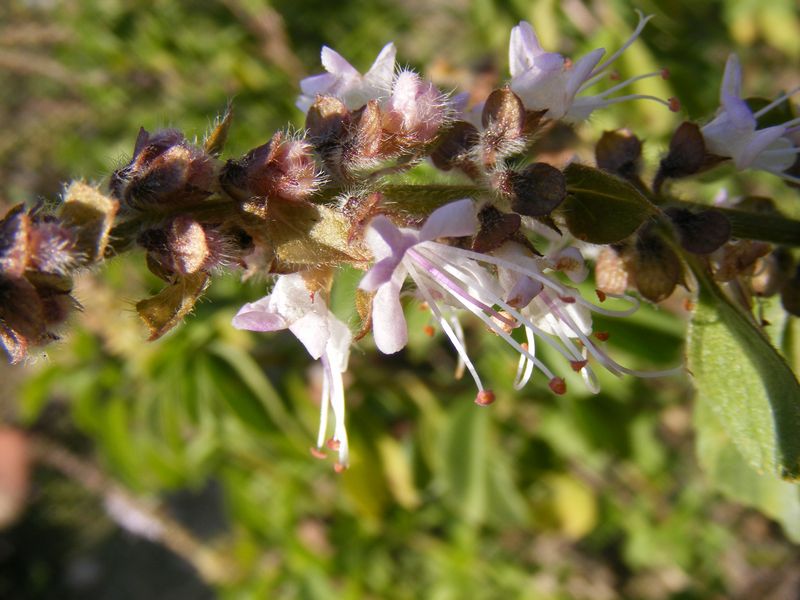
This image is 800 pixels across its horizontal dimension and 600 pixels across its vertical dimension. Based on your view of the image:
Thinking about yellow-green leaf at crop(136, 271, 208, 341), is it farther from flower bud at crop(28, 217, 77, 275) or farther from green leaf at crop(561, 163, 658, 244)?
green leaf at crop(561, 163, 658, 244)

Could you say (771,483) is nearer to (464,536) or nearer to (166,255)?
(166,255)

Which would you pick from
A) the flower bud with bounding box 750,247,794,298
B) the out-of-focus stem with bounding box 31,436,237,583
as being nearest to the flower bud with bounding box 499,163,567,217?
the flower bud with bounding box 750,247,794,298

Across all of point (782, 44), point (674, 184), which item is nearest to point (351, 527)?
point (674, 184)

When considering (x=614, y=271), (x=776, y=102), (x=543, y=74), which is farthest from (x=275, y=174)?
(x=776, y=102)

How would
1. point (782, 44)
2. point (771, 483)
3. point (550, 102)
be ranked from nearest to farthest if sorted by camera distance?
point (550, 102), point (771, 483), point (782, 44)

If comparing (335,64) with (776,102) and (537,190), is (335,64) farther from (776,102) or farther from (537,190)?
(776,102)

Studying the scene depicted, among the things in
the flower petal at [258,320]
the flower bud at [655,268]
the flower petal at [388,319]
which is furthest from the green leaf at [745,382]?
the flower petal at [258,320]

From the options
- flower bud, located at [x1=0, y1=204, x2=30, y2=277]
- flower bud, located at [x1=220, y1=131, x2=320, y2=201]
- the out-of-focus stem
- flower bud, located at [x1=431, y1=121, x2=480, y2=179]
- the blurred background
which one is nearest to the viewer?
flower bud, located at [x1=0, y1=204, x2=30, y2=277]

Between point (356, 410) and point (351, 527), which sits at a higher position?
point (356, 410)

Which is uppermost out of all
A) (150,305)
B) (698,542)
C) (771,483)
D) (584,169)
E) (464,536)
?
(584,169)
